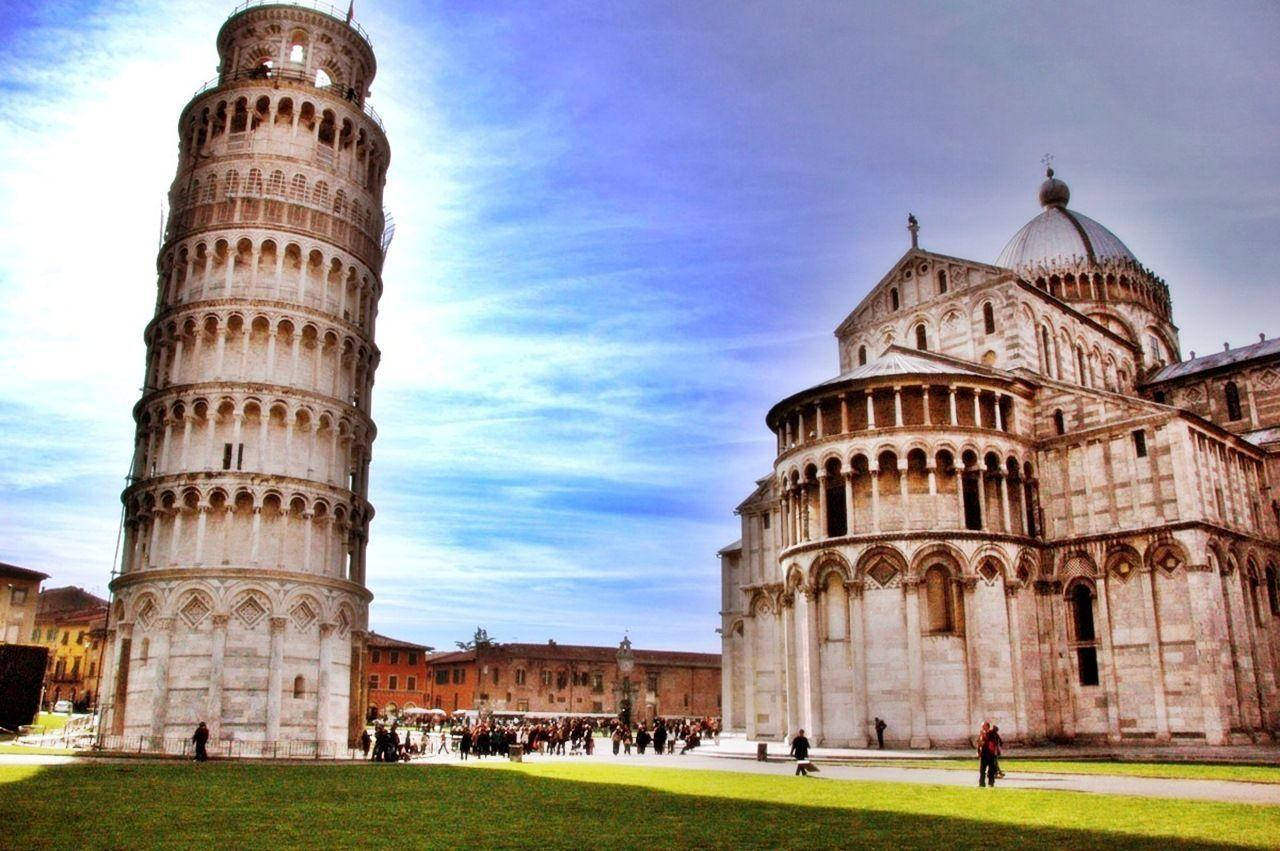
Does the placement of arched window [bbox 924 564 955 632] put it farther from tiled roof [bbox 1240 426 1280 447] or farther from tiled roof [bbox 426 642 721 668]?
tiled roof [bbox 426 642 721 668]

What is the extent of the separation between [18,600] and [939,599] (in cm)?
5896

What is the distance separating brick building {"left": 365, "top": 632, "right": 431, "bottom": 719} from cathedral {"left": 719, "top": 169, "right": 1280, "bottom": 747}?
58382 mm

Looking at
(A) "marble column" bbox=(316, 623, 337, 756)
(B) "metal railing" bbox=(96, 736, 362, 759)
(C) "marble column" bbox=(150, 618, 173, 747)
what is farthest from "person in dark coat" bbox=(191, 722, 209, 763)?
(A) "marble column" bbox=(316, 623, 337, 756)

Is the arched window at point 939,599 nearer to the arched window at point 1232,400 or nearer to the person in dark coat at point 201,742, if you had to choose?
the arched window at point 1232,400

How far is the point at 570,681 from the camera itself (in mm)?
88000

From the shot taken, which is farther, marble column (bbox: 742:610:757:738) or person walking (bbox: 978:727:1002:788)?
marble column (bbox: 742:610:757:738)

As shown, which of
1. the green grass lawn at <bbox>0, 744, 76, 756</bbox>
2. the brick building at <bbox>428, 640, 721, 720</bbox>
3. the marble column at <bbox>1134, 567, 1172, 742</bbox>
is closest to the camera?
the green grass lawn at <bbox>0, 744, 76, 756</bbox>

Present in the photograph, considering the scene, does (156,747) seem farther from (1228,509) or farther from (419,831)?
(1228,509)

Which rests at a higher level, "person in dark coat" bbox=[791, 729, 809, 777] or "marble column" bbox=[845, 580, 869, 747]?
"marble column" bbox=[845, 580, 869, 747]

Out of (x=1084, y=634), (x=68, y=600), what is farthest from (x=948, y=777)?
(x=68, y=600)

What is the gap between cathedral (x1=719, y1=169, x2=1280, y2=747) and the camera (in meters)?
32.4

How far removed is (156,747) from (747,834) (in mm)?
27039

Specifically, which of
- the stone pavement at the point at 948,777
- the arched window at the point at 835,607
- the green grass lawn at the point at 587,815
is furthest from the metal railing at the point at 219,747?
the arched window at the point at 835,607

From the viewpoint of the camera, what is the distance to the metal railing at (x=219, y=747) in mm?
32500
